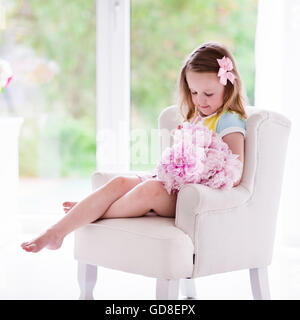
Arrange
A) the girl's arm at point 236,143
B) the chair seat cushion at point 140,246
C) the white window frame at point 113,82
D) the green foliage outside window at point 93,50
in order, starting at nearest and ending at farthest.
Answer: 1. the chair seat cushion at point 140,246
2. the girl's arm at point 236,143
3. the white window frame at point 113,82
4. the green foliage outside window at point 93,50

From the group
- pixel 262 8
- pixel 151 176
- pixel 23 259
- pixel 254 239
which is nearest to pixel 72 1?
pixel 262 8

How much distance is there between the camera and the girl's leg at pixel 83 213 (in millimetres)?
2215

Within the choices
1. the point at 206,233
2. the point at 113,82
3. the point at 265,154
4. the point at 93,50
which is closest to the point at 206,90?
the point at 265,154

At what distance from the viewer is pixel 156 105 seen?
14.3 feet

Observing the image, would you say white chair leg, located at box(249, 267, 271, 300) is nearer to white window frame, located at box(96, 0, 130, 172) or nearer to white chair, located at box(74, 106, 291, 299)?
white chair, located at box(74, 106, 291, 299)

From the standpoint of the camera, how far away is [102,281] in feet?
9.53

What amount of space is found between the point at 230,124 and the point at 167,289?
0.71m

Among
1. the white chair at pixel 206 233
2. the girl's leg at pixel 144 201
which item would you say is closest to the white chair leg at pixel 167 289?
the white chair at pixel 206 233

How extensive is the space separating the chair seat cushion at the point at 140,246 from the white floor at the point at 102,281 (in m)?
0.39

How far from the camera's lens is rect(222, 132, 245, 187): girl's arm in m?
2.35

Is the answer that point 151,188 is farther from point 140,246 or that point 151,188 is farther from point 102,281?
point 102,281

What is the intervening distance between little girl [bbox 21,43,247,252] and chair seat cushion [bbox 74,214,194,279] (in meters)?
0.05

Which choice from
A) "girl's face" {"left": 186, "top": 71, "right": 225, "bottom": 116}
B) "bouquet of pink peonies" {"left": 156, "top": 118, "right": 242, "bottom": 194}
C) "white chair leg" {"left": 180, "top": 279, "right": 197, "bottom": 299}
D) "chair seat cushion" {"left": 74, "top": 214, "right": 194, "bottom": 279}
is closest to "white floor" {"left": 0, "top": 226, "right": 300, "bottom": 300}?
"white chair leg" {"left": 180, "top": 279, "right": 197, "bottom": 299}

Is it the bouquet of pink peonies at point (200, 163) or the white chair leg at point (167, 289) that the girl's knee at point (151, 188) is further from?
the white chair leg at point (167, 289)
